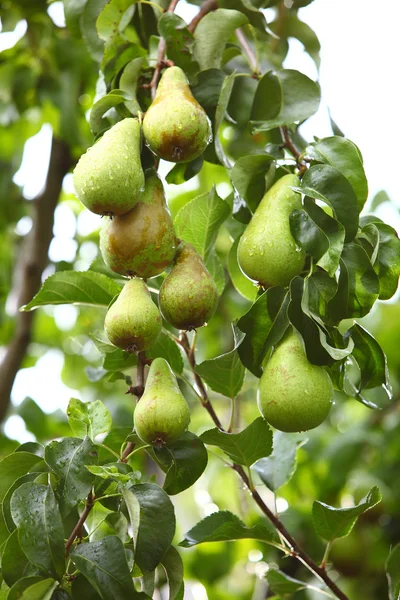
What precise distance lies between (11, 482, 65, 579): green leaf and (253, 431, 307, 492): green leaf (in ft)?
1.50

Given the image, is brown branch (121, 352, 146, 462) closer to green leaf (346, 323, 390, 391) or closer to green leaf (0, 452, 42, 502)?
green leaf (0, 452, 42, 502)

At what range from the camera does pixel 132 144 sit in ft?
2.42

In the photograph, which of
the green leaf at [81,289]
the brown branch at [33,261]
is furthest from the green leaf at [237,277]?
the brown branch at [33,261]

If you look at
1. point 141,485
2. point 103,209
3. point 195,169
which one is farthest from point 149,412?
point 195,169

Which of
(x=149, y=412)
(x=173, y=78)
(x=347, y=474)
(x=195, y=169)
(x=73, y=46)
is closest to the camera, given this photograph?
(x=149, y=412)

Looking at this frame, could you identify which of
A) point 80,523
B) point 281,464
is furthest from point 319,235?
point 281,464

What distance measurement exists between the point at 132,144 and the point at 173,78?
119 millimetres

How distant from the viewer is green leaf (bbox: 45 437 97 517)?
0.70 metres

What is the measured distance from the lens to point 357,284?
75cm

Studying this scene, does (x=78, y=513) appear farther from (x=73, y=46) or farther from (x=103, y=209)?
(x=73, y=46)

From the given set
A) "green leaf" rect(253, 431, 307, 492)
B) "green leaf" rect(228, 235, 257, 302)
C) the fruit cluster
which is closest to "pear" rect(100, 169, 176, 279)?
the fruit cluster

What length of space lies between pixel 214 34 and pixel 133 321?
474mm

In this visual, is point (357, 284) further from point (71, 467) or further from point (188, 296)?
point (71, 467)

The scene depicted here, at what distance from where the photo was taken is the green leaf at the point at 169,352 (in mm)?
927
